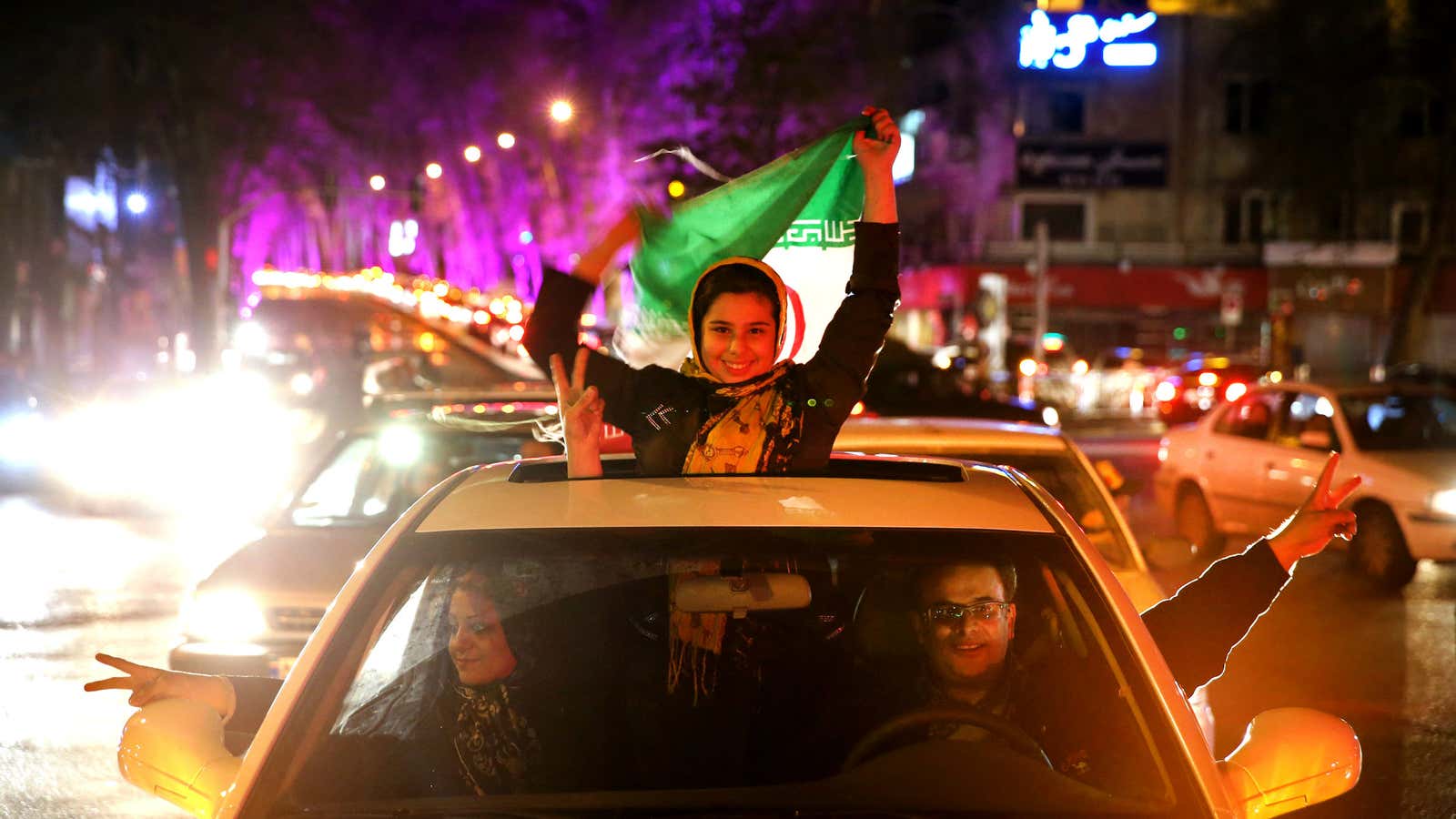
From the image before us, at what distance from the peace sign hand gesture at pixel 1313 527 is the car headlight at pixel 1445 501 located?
30.6 feet

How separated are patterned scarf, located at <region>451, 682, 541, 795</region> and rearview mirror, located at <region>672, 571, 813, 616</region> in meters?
0.38

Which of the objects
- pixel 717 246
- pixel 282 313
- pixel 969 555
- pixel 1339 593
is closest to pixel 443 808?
pixel 969 555

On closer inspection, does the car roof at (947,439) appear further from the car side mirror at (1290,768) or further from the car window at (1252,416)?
the car window at (1252,416)

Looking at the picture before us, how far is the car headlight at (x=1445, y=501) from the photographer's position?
40.8ft

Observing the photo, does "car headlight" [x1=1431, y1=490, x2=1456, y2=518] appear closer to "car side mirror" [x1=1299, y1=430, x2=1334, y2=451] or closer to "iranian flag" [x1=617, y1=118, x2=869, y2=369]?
"car side mirror" [x1=1299, y1=430, x2=1334, y2=451]

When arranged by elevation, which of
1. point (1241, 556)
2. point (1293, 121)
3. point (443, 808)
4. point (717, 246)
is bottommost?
point (443, 808)

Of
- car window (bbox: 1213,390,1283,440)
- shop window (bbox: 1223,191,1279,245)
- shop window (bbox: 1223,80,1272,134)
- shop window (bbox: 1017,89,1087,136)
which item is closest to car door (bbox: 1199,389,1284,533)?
car window (bbox: 1213,390,1283,440)

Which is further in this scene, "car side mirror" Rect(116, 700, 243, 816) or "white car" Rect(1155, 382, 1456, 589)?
"white car" Rect(1155, 382, 1456, 589)

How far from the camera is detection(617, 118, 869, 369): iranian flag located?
5.08m

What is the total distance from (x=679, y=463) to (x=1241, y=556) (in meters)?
1.17

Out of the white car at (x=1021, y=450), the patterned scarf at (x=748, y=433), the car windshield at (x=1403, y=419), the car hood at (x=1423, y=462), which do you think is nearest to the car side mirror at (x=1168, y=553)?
the white car at (x=1021, y=450)

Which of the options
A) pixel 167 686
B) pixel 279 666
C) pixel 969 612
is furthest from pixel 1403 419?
pixel 167 686

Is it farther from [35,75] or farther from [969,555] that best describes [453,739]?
[35,75]

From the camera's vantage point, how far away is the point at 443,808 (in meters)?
2.97
